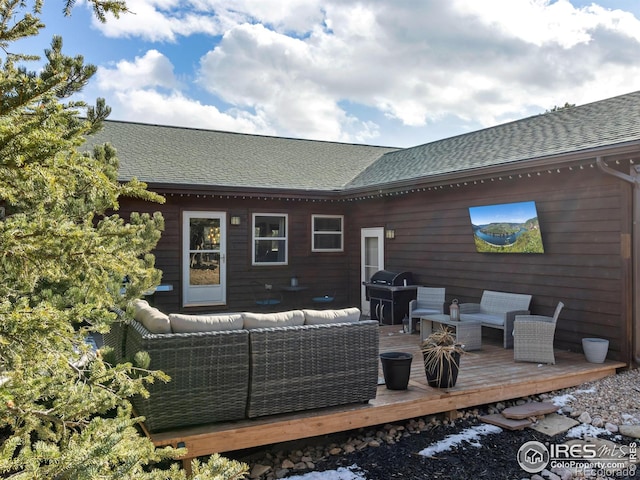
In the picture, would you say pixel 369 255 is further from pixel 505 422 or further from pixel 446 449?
pixel 446 449

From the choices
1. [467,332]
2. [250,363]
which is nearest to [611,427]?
[467,332]

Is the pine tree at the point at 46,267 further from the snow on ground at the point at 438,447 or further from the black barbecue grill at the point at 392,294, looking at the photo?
the black barbecue grill at the point at 392,294

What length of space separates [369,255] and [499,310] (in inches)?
141

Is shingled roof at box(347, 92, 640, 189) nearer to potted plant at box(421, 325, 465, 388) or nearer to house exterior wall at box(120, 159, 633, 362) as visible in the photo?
house exterior wall at box(120, 159, 633, 362)

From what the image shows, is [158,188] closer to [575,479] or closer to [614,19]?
[575,479]

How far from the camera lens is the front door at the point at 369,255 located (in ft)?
30.3

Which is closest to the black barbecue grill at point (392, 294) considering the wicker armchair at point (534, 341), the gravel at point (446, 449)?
the wicker armchair at point (534, 341)

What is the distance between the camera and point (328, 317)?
12.4 ft

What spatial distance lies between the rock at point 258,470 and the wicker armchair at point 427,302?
13.6ft

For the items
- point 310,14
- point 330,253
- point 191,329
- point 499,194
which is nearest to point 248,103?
point 310,14

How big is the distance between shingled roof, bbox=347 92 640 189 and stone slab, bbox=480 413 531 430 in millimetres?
3124

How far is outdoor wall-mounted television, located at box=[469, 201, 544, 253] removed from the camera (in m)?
6.18

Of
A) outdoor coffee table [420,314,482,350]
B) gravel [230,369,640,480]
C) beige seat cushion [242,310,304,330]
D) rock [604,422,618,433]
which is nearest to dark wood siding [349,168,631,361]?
outdoor coffee table [420,314,482,350]

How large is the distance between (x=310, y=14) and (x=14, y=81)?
8360 millimetres
